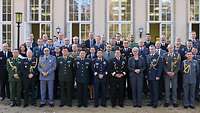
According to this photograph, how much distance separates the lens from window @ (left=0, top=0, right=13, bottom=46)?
72.6ft

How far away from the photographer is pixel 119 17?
71.3ft

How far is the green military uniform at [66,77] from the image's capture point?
1475 centimetres

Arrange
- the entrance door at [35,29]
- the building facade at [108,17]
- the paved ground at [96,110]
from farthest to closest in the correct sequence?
1. the entrance door at [35,29]
2. the building facade at [108,17]
3. the paved ground at [96,110]

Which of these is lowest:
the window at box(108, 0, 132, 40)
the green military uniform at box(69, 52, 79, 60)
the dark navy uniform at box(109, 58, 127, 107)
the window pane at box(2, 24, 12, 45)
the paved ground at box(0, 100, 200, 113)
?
the paved ground at box(0, 100, 200, 113)

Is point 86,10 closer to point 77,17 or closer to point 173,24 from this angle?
point 77,17

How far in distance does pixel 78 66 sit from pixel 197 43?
4.14m

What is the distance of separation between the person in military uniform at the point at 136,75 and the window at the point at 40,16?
26.1 ft

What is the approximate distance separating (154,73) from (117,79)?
3.74 ft

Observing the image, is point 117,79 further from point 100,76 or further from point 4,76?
point 4,76

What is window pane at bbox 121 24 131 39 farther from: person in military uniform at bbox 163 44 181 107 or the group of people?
person in military uniform at bbox 163 44 181 107

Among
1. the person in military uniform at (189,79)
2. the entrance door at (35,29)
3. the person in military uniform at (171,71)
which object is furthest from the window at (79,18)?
the person in military uniform at (189,79)

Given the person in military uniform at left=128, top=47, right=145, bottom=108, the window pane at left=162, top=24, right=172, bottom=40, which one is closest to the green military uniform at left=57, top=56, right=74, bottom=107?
the person in military uniform at left=128, top=47, right=145, bottom=108

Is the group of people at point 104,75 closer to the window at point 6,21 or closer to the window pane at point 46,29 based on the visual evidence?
the window pane at point 46,29

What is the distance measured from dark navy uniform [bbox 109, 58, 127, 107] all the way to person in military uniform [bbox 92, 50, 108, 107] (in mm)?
215
